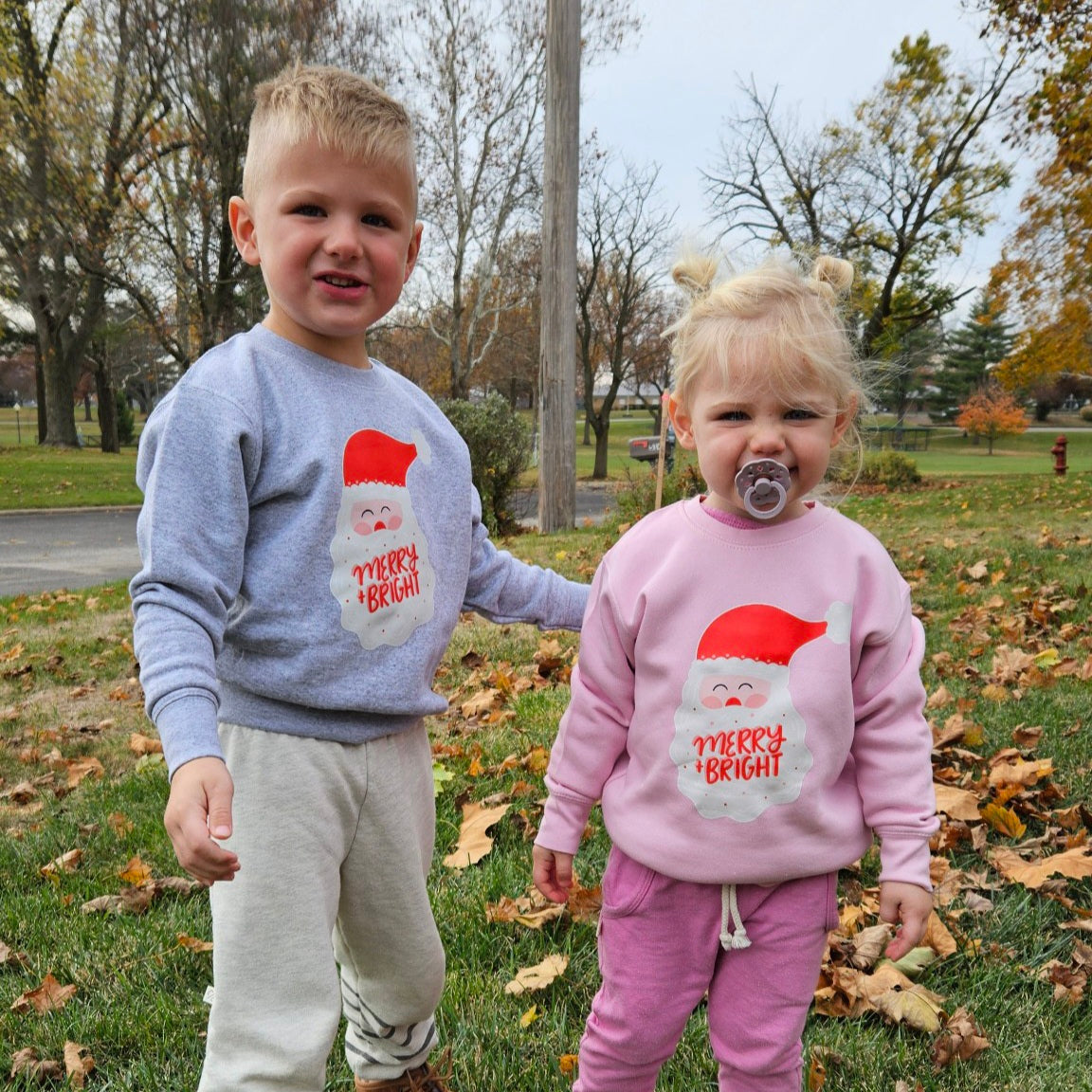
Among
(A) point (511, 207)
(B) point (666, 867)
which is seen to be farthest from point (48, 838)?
(A) point (511, 207)

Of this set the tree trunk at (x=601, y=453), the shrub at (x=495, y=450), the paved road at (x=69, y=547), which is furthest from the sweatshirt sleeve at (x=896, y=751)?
the tree trunk at (x=601, y=453)

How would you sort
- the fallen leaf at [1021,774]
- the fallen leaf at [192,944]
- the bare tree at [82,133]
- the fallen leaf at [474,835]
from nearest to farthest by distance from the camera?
the fallen leaf at [192,944] → the fallen leaf at [474,835] → the fallen leaf at [1021,774] → the bare tree at [82,133]

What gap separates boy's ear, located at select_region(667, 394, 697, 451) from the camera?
1768 mm

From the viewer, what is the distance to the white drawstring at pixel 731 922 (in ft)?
5.26

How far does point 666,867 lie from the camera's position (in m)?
1.60

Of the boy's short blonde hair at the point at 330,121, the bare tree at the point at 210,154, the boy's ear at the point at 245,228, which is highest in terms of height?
the bare tree at the point at 210,154

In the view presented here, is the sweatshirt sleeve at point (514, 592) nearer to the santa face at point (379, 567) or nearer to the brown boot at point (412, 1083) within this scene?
the santa face at point (379, 567)

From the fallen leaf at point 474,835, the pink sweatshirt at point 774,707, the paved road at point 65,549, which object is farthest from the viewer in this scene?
the paved road at point 65,549

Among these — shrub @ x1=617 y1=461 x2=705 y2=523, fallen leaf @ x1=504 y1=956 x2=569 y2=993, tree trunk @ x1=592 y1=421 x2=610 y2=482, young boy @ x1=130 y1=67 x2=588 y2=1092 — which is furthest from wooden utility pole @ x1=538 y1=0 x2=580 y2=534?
tree trunk @ x1=592 y1=421 x2=610 y2=482

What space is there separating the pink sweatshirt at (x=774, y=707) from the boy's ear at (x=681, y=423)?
181 mm

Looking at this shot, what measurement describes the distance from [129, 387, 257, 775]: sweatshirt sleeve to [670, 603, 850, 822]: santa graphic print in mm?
763

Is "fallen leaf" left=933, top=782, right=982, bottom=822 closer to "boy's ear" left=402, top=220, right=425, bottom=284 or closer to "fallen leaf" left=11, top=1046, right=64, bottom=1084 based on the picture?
"boy's ear" left=402, top=220, right=425, bottom=284

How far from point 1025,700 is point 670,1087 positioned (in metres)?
2.58

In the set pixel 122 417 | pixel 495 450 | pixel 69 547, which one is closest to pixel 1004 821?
pixel 495 450
